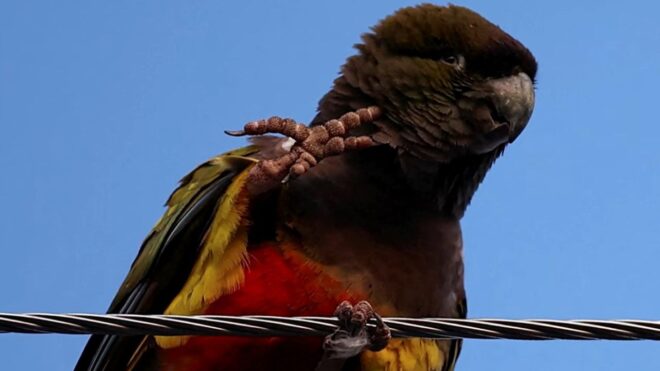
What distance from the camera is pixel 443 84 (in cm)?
495

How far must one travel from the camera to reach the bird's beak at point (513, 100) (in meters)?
4.91

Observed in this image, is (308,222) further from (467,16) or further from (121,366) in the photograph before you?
(467,16)

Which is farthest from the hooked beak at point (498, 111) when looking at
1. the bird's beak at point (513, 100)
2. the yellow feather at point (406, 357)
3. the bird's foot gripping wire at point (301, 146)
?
the yellow feather at point (406, 357)

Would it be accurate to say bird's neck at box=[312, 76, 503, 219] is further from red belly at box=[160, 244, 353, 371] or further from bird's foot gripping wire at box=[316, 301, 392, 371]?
bird's foot gripping wire at box=[316, 301, 392, 371]

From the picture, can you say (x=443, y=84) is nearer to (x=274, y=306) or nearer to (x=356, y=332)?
(x=274, y=306)

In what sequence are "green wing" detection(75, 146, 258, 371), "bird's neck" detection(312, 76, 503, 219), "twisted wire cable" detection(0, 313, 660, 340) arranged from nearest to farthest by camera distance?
1. "twisted wire cable" detection(0, 313, 660, 340)
2. "green wing" detection(75, 146, 258, 371)
3. "bird's neck" detection(312, 76, 503, 219)

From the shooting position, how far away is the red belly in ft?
14.4

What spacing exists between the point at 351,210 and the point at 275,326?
5.16 ft

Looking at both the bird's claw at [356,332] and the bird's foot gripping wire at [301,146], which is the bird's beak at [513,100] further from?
the bird's claw at [356,332]

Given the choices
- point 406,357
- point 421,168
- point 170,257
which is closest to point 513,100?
point 421,168

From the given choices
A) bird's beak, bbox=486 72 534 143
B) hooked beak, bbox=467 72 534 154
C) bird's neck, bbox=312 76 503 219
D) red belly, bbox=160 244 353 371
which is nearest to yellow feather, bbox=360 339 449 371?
red belly, bbox=160 244 353 371

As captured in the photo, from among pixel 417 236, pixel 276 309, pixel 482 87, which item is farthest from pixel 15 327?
pixel 482 87

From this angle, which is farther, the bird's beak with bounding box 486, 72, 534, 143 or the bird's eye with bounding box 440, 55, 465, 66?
the bird's eye with bounding box 440, 55, 465, 66

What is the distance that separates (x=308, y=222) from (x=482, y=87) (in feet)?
3.48
